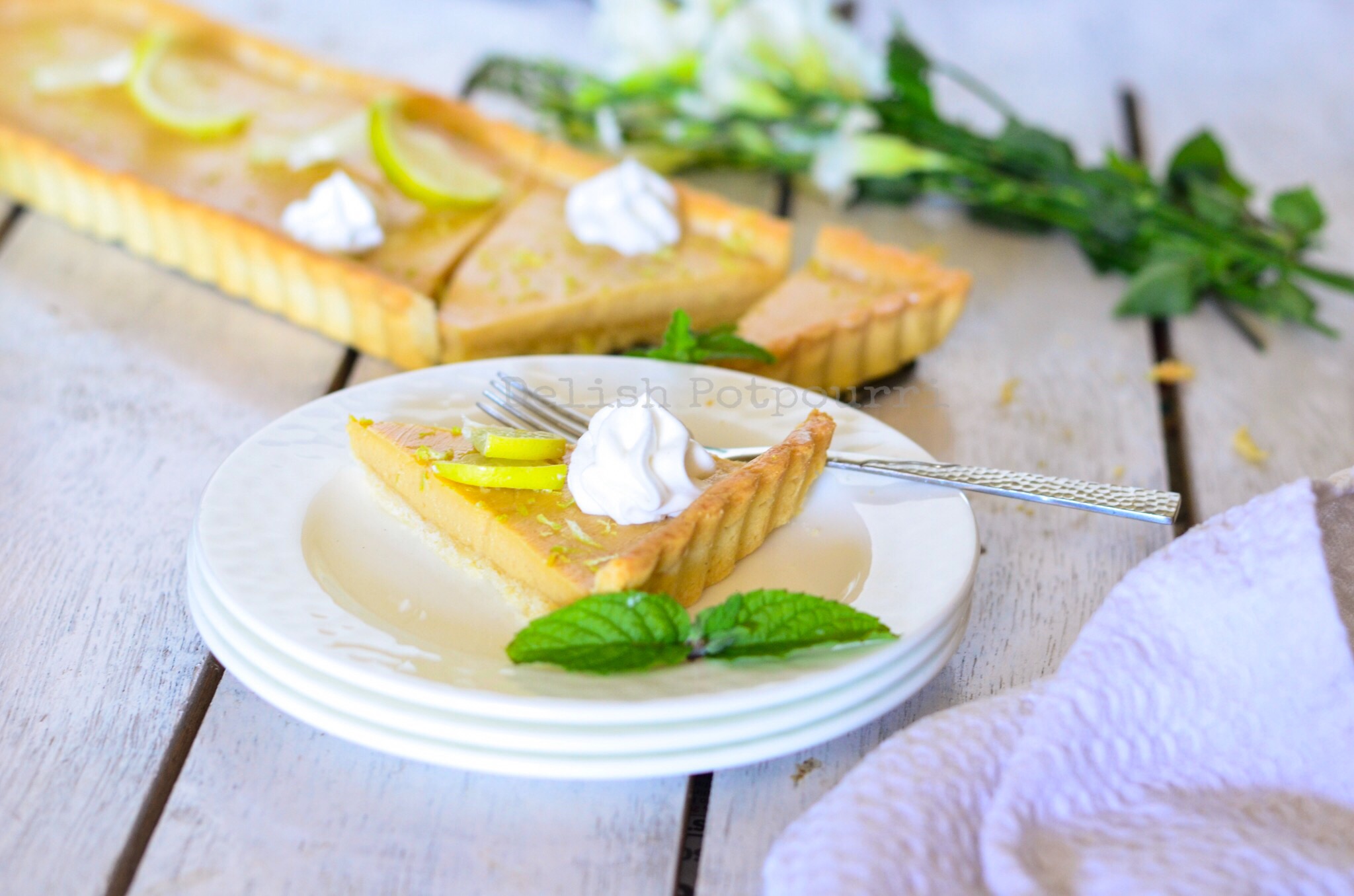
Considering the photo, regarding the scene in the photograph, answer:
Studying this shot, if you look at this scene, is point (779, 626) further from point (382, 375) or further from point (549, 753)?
point (382, 375)

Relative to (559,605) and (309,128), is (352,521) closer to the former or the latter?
(559,605)

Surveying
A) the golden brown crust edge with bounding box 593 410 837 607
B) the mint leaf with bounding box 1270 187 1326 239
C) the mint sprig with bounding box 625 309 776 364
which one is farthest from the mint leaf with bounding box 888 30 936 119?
the golden brown crust edge with bounding box 593 410 837 607

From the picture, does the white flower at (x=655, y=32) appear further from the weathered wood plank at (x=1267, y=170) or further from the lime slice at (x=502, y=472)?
the lime slice at (x=502, y=472)

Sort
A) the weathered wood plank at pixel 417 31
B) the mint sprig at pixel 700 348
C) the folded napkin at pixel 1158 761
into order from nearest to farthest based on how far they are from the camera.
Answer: the folded napkin at pixel 1158 761 → the mint sprig at pixel 700 348 → the weathered wood plank at pixel 417 31

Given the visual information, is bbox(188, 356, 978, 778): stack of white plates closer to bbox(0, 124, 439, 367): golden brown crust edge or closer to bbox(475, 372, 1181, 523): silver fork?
bbox(475, 372, 1181, 523): silver fork

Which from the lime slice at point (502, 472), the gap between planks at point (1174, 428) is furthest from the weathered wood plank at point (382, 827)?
the gap between planks at point (1174, 428)

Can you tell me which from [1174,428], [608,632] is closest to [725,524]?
[608,632]
